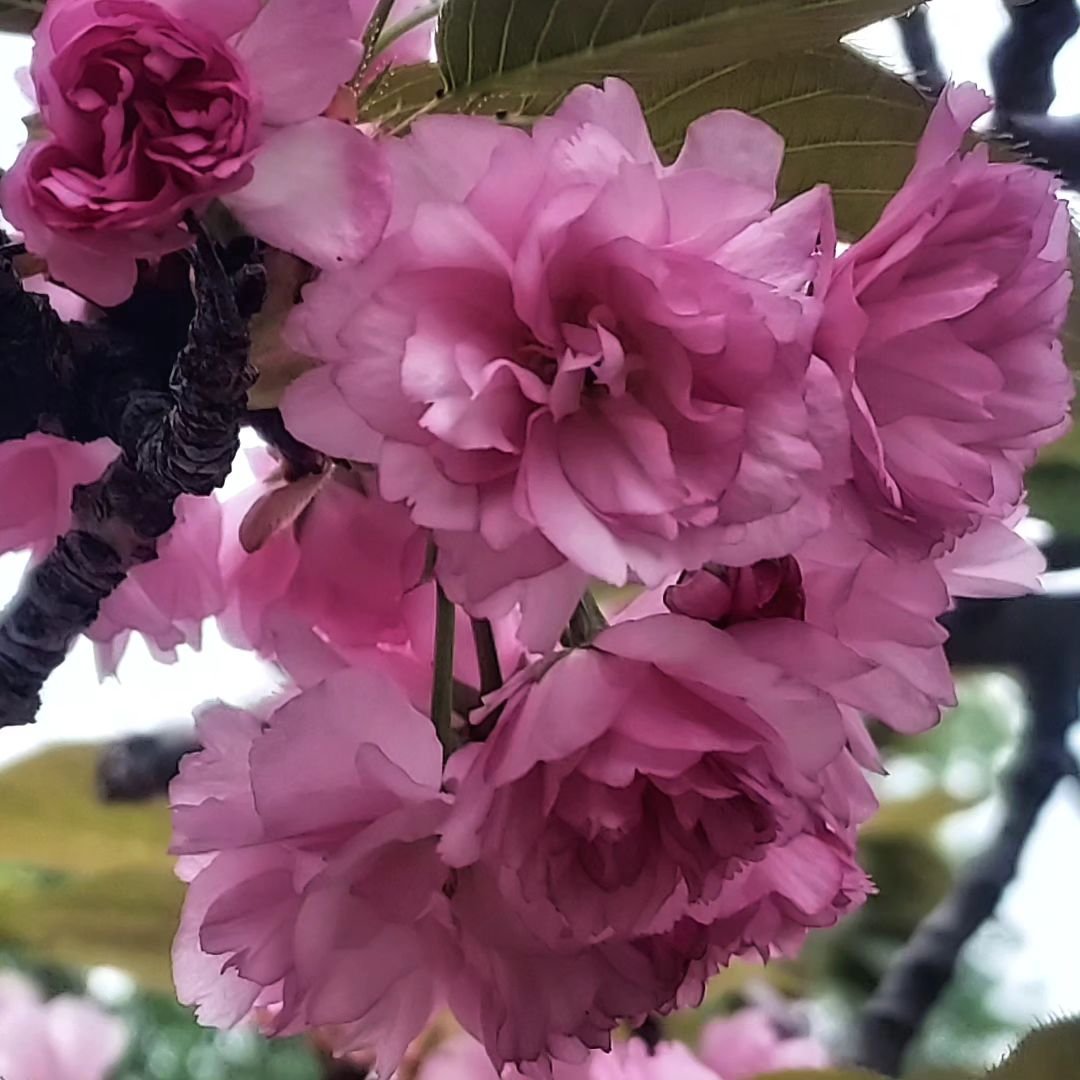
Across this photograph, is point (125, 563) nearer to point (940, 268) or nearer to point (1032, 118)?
point (940, 268)

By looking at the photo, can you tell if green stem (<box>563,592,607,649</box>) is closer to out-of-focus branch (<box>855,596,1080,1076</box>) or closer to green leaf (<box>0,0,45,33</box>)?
green leaf (<box>0,0,45,33</box>)

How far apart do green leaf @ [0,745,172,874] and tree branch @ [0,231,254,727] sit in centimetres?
40

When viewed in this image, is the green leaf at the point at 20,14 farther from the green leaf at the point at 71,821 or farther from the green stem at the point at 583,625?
the green leaf at the point at 71,821

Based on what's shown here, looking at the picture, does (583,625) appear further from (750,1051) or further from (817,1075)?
(750,1051)

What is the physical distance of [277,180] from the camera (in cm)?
24

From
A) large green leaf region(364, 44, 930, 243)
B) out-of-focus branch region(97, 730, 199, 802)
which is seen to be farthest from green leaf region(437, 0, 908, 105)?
out-of-focus branch region(97, 730, 199, 802)

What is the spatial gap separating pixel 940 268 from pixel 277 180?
0.38ft

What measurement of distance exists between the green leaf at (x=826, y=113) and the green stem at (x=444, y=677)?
0.38ft

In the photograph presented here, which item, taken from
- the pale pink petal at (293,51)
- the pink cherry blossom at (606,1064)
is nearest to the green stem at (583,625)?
the pale pink petal at (293,51)

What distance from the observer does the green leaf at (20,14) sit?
0.29m

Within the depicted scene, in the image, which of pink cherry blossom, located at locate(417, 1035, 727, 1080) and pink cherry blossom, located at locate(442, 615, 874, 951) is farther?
pink cherry blossom, located at locate(417, 1035, 727, 1080)

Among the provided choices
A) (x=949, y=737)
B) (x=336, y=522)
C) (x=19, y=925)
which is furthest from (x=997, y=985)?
(x=336, y=522)

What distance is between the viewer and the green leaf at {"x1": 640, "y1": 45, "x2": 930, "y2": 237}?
32cm

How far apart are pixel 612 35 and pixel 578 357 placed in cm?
9
